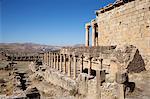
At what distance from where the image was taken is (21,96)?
798 cm

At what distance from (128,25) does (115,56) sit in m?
4.59

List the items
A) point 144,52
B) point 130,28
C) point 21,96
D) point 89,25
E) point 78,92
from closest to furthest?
point 21,96, point 78,92, point 144,52, point 130,28, point 89,25

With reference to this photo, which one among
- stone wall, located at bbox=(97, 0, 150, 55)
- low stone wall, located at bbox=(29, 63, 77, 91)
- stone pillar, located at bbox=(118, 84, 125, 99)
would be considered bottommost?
low stone wall, located at bbox=(29, 63, 77, 91)

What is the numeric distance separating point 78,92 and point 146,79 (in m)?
4.00

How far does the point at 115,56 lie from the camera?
12.9 meters

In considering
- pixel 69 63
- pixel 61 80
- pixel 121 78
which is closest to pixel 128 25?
pixel 69 63

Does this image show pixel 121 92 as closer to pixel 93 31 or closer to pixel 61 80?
pixel 61 80

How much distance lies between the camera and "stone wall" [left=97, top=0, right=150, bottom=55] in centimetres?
1418

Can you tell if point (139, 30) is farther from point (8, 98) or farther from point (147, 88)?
point (8, 98)

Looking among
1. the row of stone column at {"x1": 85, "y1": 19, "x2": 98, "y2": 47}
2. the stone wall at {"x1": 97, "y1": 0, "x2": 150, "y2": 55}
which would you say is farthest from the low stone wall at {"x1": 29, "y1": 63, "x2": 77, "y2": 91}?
the row of stone column at {"x1": 85, "y1": 19, "x2": 98, "y2": 47}

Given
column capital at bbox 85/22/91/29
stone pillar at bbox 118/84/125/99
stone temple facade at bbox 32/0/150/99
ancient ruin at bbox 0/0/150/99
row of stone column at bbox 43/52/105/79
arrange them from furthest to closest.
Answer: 1. column capital at bbox 85/22/91/29
2. row of stone column at bbox 43/52/105/79
3. stone temple facade at bbox 32/0/150/99
4. ancient ruin at bbox 0/0/150/99
5. stone pillar at bbox 118/84/125/99

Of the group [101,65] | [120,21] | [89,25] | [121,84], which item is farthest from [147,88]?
[89,25]

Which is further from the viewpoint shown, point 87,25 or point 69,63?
point 87,25

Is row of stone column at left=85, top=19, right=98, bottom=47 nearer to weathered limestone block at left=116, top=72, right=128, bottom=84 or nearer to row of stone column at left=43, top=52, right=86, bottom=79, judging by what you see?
row of stone column at left=43, top=52, right=86, bottom=79
